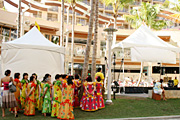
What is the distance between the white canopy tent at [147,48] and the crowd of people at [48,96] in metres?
3.02

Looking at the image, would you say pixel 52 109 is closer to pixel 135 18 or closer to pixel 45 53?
pixel 45 53

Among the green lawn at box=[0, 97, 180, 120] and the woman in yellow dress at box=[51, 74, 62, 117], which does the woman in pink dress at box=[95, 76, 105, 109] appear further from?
the woman in yellow dress at box=[51, 74, 62, 117]

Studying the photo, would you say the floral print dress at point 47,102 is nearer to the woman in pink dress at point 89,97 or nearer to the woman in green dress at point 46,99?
the woman in green dress at point 46,99

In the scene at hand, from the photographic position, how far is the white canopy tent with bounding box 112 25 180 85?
421 inches

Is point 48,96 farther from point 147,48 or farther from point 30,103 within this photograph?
point 147,48

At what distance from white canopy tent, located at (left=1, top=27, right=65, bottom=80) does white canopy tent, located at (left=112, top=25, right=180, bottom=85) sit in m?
3.30

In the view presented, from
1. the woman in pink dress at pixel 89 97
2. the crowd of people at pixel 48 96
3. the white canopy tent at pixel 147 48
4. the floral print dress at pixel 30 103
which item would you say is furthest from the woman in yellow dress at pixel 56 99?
the white canopy tent at pixel 147 48

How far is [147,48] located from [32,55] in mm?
5986

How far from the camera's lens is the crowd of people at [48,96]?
7.15 metres

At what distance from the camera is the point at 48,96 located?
763 centimetres

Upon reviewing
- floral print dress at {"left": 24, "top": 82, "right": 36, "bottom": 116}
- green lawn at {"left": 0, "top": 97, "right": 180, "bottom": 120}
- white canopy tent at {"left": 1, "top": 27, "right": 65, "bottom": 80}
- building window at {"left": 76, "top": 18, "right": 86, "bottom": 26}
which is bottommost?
green lawn at {"left": 0, "top": 97, "right": 180, "bottom": 120}

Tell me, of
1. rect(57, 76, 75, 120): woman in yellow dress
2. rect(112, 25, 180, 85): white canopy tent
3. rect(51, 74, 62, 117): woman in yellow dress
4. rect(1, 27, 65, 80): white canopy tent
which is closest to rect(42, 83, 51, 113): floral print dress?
rect(51, 74, 62, 117): woman in yellow dress

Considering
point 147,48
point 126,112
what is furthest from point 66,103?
point 147,48

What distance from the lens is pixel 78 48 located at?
94.5 feet
